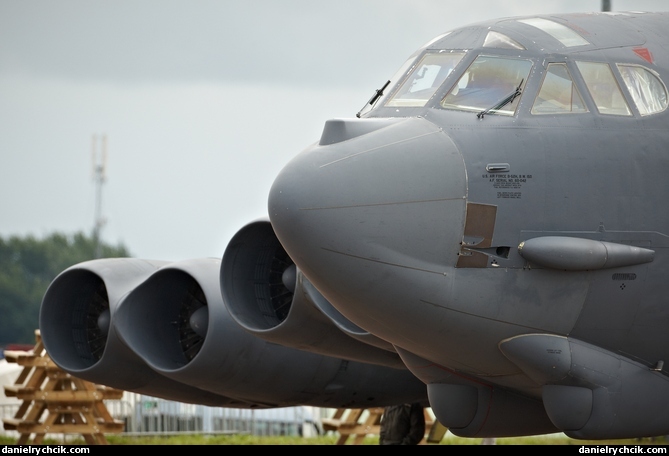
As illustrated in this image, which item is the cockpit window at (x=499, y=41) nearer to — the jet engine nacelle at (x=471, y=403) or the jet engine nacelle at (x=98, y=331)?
the jet engine nacelle at (x=471, y=403)

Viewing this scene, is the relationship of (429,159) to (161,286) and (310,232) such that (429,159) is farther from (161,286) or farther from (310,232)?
(161,286)

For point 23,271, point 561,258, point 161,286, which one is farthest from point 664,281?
point 23,271

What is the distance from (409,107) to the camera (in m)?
7.89

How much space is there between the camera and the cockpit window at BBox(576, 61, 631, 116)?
7742mm

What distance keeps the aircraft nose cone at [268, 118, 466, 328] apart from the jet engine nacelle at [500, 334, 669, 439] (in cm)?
80

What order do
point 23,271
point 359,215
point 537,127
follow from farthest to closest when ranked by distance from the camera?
point 23,271
point 537,127
point 359,215

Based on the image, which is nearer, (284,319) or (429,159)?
(429,159)

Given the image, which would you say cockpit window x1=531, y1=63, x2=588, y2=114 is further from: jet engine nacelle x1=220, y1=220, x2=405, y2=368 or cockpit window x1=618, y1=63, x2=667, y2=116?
jet engine nacelle x1=220, y1=220, x2=405, y2=368

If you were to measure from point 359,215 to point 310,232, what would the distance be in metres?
0.29

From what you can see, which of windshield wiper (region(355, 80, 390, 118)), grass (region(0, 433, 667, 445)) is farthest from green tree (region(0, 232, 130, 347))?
windshield wiper (region(355, 80, 390, 118))

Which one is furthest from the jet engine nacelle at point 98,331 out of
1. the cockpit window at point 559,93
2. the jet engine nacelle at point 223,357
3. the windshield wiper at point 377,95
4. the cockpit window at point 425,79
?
the cockpit window at point 559,93

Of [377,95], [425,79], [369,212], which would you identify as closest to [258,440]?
[377,95]

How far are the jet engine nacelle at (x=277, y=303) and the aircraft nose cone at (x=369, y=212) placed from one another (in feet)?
7.31

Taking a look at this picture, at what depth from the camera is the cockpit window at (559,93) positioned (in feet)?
25.2
